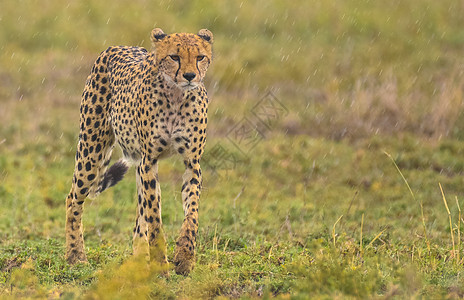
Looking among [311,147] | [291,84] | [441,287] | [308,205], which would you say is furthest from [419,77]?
[441,287]

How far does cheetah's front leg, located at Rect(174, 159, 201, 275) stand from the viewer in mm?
5387

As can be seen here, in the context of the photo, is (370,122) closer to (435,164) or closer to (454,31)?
(435,164)

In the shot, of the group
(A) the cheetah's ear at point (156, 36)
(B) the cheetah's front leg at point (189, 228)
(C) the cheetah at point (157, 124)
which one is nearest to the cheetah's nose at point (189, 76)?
(C) the cheetah at point (157, 124)

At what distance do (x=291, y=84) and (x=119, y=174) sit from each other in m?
7.12

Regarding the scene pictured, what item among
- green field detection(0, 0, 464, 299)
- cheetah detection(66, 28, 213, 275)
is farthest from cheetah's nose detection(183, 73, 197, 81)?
green field detection(0, 0, 464, 299)

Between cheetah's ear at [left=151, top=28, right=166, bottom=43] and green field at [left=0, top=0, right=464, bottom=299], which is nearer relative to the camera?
green field at [left=0, top=0, right=464, bottom=299]

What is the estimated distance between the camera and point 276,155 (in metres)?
9.98

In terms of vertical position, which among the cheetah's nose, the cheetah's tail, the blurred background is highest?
the cheetah's nose

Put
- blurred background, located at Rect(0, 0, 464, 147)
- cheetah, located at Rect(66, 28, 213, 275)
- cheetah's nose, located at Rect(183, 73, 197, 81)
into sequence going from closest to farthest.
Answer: cheetah's nose, located at Rect(183, 73, 197, 81) < cheetah, located at Rect(66, 28, 213, 275) < blurred background, located at Rect(0, 0, 464, 147)

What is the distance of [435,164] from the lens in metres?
9.52

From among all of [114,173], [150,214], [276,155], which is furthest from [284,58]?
[150,214]

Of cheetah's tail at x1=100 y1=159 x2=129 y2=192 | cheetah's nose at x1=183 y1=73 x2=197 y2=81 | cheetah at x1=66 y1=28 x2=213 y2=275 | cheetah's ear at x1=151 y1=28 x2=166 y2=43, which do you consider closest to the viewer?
cheetah's nose at x1=183 y1=73 x2=197 y2=81

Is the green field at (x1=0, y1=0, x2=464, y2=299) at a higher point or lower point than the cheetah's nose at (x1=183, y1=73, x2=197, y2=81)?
lower

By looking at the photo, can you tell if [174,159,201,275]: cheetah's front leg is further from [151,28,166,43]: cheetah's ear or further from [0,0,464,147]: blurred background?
[0,0,464,147]: blurred background
